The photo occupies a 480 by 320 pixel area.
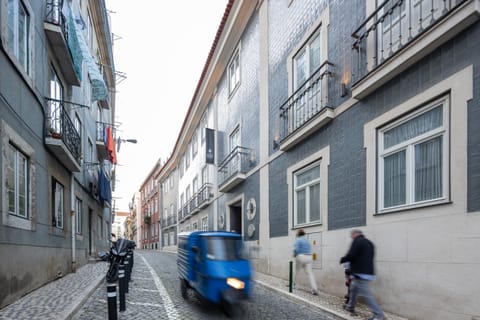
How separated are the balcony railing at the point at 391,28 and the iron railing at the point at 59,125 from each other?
813 cm

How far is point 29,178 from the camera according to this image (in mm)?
8289

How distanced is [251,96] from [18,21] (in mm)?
8901

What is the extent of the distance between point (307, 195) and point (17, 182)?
729cm

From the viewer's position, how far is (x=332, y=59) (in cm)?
874

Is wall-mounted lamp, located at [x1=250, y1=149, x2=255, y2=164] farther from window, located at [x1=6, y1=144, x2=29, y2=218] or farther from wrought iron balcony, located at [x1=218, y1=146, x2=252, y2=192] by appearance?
window, located at [x1=6, y1=144, x2=29, y2=218]

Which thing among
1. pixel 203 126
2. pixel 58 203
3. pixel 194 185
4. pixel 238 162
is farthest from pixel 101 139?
pixel 58 203

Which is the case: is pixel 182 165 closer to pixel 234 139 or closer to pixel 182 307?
pixel 234 139

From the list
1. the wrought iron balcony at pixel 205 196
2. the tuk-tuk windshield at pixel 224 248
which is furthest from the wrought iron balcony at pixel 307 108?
the wrought iron balcony at pixel 205 196

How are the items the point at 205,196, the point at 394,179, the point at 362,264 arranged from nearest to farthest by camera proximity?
the point at 362,264 → the point at 394,179 → the point at 205,196

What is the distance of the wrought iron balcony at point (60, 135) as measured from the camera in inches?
378

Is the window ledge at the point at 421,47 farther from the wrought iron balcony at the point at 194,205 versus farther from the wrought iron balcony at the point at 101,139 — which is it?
the wrought iron balcony at the point at 194,205

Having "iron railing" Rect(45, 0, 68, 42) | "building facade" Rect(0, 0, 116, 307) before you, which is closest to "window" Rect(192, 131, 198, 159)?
"building facade" Rect(0, 0, 116, 307)

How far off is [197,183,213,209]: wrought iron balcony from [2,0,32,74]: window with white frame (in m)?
13.9

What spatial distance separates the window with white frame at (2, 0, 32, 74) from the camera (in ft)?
23.6
